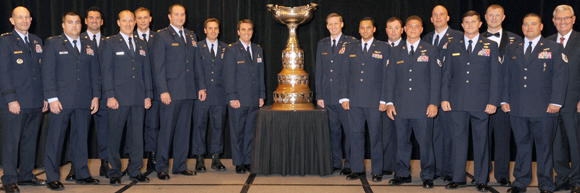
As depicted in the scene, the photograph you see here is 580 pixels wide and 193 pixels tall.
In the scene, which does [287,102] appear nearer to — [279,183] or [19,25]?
[279,183]

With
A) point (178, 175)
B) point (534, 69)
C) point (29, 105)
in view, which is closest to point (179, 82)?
point (178, 175)

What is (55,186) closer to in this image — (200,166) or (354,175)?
(200,166)

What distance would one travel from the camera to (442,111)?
13.7 feet

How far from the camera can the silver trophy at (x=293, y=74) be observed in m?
4.57

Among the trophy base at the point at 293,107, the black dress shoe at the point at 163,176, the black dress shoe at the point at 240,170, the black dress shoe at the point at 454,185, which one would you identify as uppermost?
the trophy base at the point at 293,107

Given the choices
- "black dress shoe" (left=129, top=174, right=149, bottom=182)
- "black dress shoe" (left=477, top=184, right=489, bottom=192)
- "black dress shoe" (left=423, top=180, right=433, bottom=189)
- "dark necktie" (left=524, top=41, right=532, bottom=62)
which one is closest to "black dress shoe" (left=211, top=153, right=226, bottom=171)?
"black dress shoe" (left=129, top=174, right=149, bottom=182)

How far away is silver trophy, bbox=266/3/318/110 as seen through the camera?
15.0 ft

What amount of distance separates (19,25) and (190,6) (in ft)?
7.37

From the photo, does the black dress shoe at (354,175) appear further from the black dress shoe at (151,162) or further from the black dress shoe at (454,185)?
the black dress shoe at (151,162)

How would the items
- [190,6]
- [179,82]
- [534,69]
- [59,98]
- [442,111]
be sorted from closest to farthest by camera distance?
[534,69] → [59,98] → [442,111] → [179,82] → [190,6]

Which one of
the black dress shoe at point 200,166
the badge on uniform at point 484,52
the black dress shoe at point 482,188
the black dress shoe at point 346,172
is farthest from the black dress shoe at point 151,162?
the badge on uniform at point 484,52

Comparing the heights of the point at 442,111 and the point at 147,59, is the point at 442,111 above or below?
below

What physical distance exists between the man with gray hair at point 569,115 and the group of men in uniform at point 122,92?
9.01 feet

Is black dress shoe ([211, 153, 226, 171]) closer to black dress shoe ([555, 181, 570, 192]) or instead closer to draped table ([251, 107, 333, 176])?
draped table ([251, 107, 333, 176])
